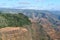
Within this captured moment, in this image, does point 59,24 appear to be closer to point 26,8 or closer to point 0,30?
point 26,8

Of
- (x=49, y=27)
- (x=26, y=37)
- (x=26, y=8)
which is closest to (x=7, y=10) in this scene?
(x=26, y=8)

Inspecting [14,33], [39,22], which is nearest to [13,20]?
[14,33]

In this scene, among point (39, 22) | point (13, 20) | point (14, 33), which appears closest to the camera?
point (14, 33)

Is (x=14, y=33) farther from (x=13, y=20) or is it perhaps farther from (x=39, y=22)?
(x=39, y=22)

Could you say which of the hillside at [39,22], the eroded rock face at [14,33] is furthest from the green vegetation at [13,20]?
the eroded rock face at [14,33]

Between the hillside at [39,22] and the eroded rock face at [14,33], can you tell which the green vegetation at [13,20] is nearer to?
the hillside at [39,22]

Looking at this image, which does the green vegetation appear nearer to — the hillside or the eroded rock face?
the hillside
